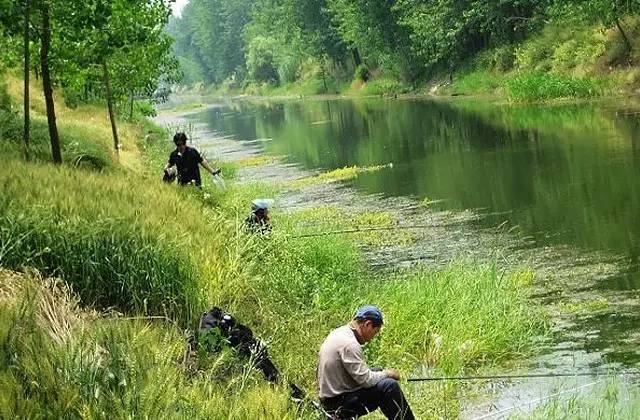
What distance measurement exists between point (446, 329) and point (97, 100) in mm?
34682

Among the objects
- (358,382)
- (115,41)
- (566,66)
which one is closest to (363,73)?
(566,66)

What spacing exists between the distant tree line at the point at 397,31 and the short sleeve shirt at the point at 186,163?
90.4ft

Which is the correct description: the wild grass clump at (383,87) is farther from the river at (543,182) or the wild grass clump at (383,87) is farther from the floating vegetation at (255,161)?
the floating vegetation at (255,161)

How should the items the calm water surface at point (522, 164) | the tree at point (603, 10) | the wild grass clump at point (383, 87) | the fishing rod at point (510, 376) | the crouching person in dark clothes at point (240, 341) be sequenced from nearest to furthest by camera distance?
1. the crouching person in dark clothes at point (240, 341)
2. the fishing rod at point (510, 376)
3. the calm water surface at point (522, 164)
4. the tree at point (603, 10)
5. the wild grass clump at point (383, 87)

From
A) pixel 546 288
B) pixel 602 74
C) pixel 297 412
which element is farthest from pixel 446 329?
pixel 602 74

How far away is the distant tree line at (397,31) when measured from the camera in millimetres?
51000

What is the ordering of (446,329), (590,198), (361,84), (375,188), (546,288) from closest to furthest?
(446,329)
(546,288)
(590,198)
(375,188)
(361,84)

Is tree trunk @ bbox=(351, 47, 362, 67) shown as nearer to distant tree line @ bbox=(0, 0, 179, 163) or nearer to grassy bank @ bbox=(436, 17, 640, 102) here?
grassy bank @ bbox=(436, 17, 640, 102)

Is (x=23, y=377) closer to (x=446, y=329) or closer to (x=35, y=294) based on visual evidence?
(x=35, y=294)

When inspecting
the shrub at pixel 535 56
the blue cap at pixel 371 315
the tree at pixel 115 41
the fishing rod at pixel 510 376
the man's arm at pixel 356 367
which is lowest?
the fishing rod at pixel 510 376

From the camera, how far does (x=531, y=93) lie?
137ft

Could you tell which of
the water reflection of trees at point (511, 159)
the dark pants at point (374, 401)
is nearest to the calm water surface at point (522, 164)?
the water reflection of trees at point (511, 159)

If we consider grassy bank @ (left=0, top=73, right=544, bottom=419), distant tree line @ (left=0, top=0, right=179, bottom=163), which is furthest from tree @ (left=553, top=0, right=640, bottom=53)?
grassy bank @ (left=0, top=73, right=544, bottom=419)

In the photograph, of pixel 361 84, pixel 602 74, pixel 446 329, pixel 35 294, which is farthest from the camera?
pixel 361 84
